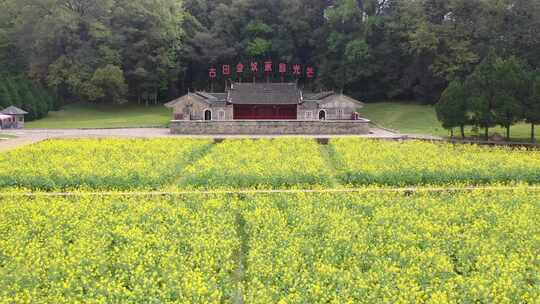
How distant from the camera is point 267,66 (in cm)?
5575

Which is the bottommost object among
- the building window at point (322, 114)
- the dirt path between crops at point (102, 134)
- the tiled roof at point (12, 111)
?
the dirt path between crops at point (102, 134)

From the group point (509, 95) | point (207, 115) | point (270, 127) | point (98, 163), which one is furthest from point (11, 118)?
point (509, 95)

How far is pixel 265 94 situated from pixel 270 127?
7.71m

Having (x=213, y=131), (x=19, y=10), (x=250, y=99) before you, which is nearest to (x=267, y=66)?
(x=250, y=99)

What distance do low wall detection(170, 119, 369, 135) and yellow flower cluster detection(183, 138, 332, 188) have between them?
375 inches

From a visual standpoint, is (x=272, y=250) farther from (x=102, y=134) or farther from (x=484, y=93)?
(x=102, y=134)

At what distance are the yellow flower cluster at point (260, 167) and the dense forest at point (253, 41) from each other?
1131 inches

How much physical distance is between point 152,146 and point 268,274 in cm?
2181

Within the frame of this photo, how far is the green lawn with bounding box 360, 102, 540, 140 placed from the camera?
139 feet

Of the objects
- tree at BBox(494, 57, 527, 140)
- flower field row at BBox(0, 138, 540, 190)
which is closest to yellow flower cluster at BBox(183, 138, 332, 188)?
flower field row at BBox(0, 138, 540, 190)

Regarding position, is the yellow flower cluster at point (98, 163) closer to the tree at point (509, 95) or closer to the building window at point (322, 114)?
the building window at point (322, 114)

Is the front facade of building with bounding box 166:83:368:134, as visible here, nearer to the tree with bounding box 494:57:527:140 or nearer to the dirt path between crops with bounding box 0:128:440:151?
the dirt path between crops with bounding box 0:128:440:151

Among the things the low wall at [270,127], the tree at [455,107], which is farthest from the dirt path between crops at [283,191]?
the low wall at [270,127]

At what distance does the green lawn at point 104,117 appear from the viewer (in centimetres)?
4922
